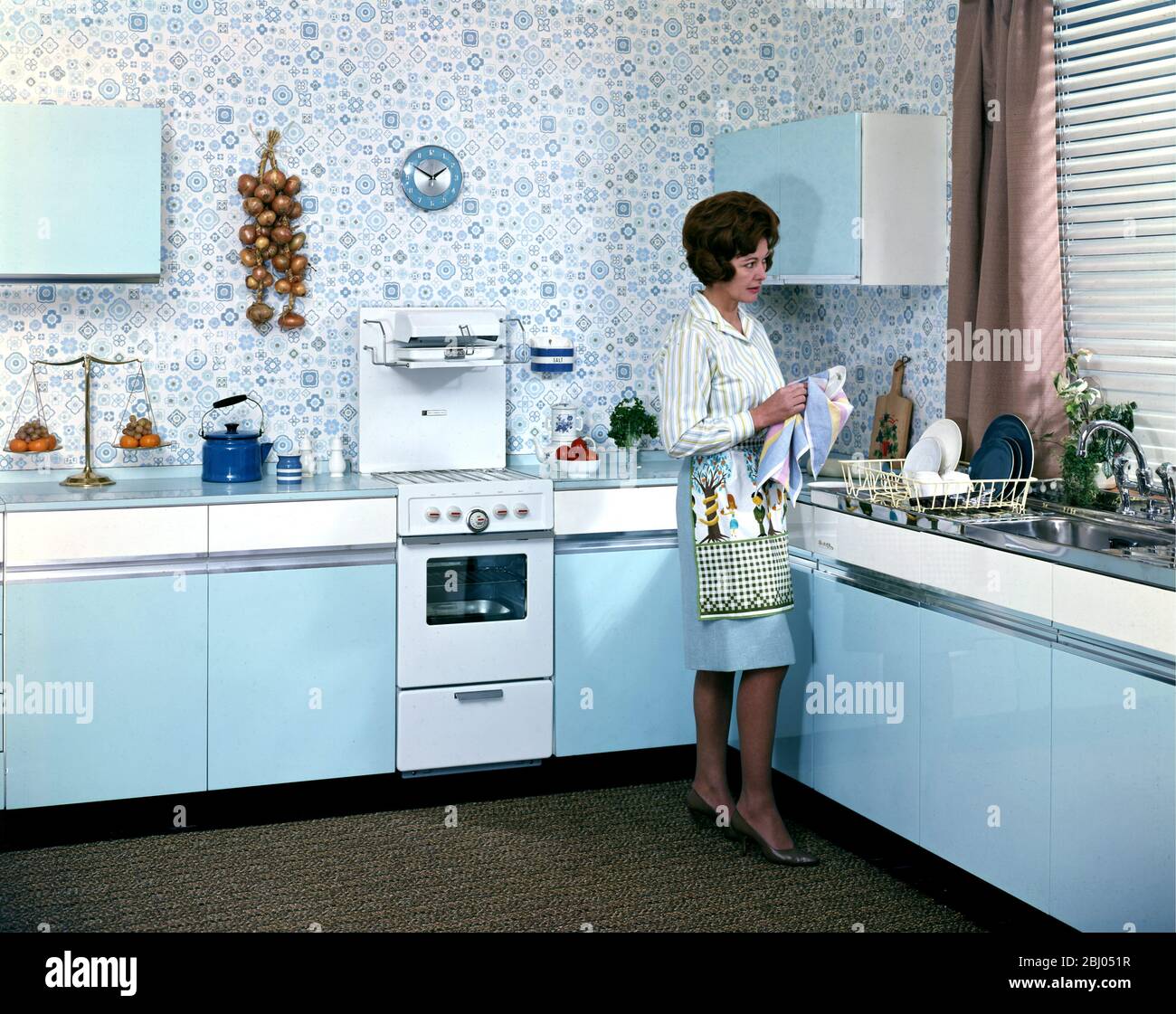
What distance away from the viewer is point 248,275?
4.43 metres

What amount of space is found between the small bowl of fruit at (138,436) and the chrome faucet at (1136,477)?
2.69 meters

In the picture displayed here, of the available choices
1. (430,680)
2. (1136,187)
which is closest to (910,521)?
(1136,187)

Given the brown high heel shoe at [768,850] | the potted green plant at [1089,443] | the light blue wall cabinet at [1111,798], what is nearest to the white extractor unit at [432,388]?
the brown high heel shoe at [768,850]

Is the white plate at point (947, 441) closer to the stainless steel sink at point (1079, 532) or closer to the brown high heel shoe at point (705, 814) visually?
the stainless steel sink at point (1079, 532)

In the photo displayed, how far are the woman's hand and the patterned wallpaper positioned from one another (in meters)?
0.98

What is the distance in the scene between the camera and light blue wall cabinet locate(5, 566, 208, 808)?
380 cm

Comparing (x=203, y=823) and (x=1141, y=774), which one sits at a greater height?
(x=1141, y=774)

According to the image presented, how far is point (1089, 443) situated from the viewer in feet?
12.1

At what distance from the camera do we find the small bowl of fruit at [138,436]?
169 inches

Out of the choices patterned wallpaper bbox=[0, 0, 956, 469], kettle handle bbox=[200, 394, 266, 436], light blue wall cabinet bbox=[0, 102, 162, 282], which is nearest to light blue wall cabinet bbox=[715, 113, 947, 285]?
patterned wallpaper bbox=[0, 0, 956, 469]

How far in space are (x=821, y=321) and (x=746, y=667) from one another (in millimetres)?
1779

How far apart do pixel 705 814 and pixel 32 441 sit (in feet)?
7.43
